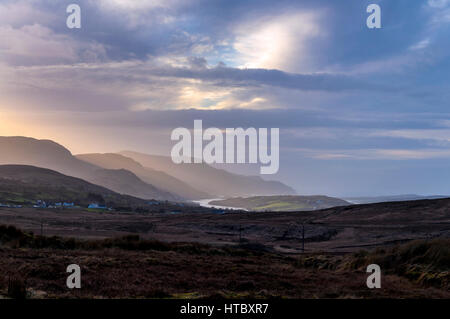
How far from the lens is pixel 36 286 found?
14406 mm

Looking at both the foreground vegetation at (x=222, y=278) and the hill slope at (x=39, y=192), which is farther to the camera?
the hill slope at (x=39, y=192)

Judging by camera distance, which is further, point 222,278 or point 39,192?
point 39,192

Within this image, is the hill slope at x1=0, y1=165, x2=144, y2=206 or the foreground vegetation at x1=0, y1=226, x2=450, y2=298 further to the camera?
the hill slope at x1=0, y1=165, x2=144, y2=206

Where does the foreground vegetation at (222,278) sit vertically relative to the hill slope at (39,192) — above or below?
below

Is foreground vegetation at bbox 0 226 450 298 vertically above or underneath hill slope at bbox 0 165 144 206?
underneath

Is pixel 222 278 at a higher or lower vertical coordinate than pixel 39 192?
lower

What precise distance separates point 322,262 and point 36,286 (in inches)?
819
